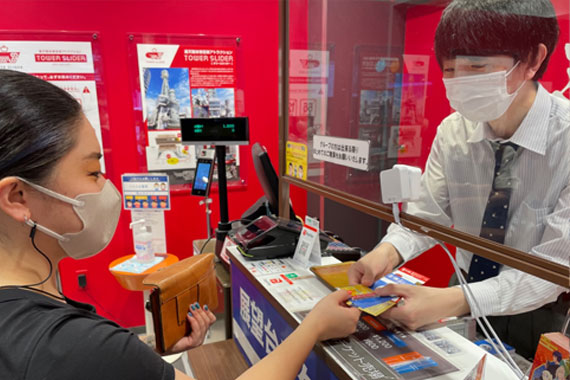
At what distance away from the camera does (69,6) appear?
2805 mm

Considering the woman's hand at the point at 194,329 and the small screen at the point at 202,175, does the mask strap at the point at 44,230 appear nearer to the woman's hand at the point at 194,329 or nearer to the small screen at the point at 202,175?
the woman's hand at the point at 194,329

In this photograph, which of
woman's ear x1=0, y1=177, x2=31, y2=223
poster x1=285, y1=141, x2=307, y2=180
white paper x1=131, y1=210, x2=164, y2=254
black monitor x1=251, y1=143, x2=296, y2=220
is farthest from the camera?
white paper x1=131, y1=210, x2=164, y2=254

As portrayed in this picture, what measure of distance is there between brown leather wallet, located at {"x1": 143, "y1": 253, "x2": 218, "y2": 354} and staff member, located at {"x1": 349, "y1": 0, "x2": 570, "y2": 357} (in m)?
0.62

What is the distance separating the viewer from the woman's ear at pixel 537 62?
0.73m

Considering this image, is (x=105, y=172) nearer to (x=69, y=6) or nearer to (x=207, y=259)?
(x=69, y=6)

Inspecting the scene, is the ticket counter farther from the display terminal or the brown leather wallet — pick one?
the display terminal

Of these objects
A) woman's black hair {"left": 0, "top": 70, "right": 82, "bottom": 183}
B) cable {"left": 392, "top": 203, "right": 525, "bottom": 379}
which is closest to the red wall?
woman's black hair {"left": 0, "top": 70, "right": 82, "bottom": 183}

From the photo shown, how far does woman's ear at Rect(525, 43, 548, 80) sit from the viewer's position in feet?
2.39

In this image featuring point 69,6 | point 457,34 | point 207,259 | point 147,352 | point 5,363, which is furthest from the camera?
point 69,6

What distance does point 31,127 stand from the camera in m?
0.73

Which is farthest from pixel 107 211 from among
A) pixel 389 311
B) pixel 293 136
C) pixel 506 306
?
pixel 506 306

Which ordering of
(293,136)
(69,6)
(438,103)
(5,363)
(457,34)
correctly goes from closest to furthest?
(5,363) < (457,34) < (438,103) < (293,136) < (69,6)

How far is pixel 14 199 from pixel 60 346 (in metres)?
0.31

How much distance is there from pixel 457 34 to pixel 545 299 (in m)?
0.66
